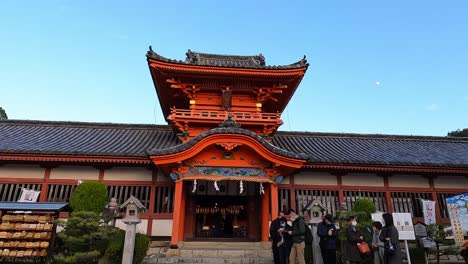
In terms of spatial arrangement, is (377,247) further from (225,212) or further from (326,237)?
(225,212)

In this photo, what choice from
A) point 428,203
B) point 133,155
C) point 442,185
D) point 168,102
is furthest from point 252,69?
point 442,185

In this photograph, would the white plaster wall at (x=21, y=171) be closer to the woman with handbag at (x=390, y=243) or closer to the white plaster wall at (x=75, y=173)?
the white plaster wall at (x=75, y=173)

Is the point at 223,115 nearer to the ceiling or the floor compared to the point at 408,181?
nearer to the ceiling

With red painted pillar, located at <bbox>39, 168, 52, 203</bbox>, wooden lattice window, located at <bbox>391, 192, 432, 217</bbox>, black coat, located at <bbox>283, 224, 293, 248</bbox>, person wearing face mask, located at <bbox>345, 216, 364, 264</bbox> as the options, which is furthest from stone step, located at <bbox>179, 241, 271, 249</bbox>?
wooden lattice window, located at <bbox>391, 192, 432, 217</bbox>

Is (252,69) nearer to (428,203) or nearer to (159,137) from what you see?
(159,137)

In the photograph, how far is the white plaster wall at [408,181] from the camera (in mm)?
15328

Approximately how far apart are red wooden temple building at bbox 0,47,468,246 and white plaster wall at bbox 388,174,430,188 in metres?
0.05

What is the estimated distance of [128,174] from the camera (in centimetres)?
1451

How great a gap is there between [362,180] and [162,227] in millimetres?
9634

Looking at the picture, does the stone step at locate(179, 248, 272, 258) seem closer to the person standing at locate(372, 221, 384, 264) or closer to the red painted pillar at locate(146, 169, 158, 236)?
the red painted pillar at locate(146, 169, 158, 236)

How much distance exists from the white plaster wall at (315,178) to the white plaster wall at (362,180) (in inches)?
21.1

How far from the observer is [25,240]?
33.9ft

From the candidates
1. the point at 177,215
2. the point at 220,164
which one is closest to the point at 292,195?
the point at 220,164

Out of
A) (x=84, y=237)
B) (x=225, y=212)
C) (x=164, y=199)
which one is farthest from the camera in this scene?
(x=225, y=212)
